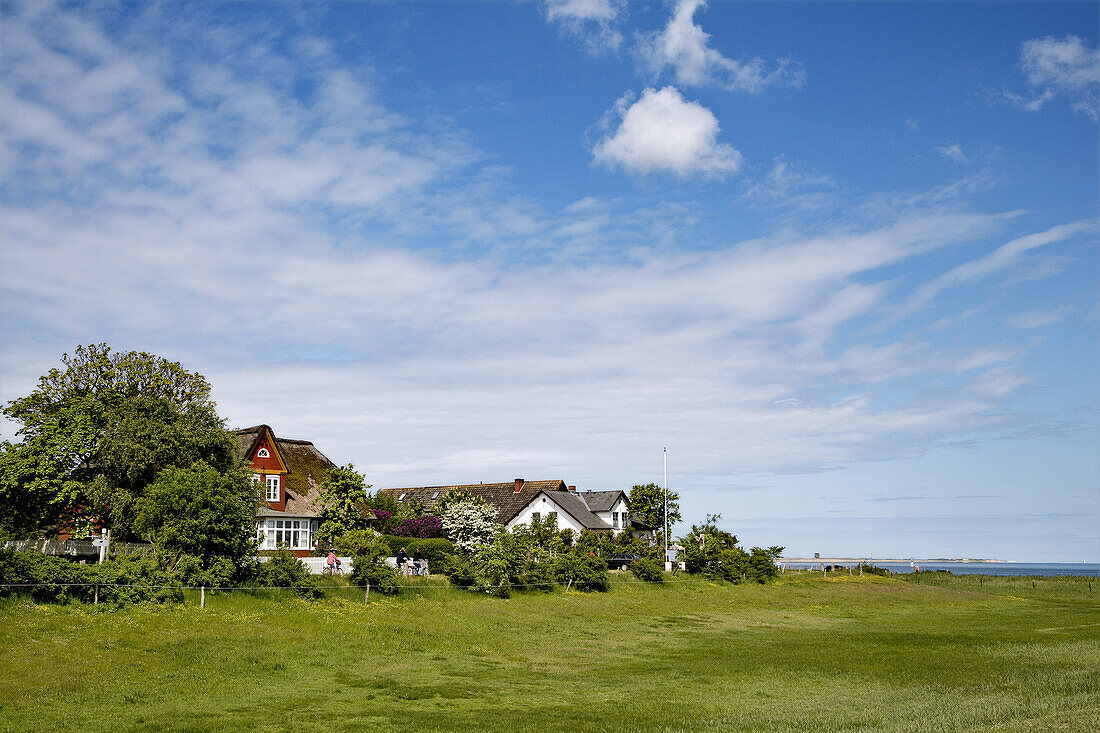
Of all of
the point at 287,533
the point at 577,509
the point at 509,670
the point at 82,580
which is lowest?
the point at 509,670

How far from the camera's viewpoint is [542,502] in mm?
92000

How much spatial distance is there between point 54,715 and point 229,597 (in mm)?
18091

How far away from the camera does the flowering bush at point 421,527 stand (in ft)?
233

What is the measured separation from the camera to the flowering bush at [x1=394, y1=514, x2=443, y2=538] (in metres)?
70.9

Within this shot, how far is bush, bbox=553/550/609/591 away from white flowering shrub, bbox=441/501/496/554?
1152cm

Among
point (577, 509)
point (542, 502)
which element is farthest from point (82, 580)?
point (577, 509)

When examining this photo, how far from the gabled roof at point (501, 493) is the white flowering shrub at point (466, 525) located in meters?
12.7

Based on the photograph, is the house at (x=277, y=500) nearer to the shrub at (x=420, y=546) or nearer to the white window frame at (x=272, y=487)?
the white window frame at (x=272, y=487)

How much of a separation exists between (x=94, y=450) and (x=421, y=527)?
92.1 feet

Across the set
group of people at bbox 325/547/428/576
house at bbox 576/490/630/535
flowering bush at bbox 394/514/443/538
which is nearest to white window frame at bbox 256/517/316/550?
group of people at bbox 325/547/428/576

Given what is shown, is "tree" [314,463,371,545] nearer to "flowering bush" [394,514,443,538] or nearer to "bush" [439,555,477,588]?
"flowering bush" [394,514,443,538]

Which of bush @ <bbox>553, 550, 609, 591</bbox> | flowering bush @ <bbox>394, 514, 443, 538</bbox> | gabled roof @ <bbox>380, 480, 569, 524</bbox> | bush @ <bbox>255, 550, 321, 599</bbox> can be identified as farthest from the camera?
gabled roof @ <bbox>380, 480, 569, 524</bbox>

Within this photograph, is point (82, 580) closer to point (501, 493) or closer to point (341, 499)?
point (341, 499)

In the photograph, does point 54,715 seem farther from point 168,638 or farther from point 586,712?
point 586,712
